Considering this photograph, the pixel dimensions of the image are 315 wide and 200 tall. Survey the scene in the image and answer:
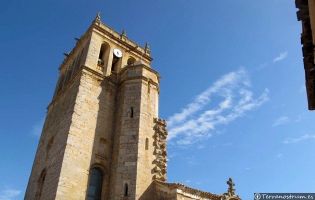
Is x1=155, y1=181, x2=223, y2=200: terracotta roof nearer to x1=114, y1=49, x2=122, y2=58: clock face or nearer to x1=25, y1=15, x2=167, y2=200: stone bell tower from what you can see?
x1=25, y1=15, x2=167, y2=200: stone bell tower

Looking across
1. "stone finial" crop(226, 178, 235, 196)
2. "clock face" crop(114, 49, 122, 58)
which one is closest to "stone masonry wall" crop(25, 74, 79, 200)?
"clock face" crop(114, 49, 122, 58)

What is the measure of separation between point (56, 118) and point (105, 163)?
518 cm

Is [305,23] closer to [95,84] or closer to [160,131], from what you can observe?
[160,131]

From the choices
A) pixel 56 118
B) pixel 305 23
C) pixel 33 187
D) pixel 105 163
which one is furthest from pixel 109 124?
pixel 305 23

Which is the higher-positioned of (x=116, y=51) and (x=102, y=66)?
(x=116, y=51)

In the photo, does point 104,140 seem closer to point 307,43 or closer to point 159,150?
point 159,150

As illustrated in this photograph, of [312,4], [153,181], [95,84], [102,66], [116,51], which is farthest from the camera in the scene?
[116,51]

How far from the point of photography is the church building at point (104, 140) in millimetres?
15891

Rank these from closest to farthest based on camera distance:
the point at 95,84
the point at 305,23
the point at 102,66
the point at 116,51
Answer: the point at 305,23
the point at 95,84
the point at 102,66
the point at 116,51

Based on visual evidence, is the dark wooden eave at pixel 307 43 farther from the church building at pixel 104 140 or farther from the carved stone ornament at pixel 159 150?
the carved stone ornament at pixel 159 150

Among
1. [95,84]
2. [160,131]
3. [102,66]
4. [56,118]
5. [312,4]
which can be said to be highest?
[102,66]

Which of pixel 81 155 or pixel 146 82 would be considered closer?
pixel 81 155

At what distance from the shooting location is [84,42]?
2391 centimetres

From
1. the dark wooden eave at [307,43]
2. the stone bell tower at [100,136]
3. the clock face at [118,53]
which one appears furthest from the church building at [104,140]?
the dark wooden eave at [307,43]
